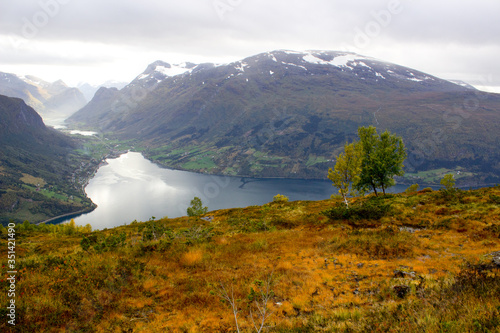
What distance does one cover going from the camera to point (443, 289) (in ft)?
31.6

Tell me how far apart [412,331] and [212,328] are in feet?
22.8

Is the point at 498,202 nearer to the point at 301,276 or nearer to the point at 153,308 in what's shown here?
the point at 301,276

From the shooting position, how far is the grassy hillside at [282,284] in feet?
28.9

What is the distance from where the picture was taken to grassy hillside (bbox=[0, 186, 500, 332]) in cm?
882

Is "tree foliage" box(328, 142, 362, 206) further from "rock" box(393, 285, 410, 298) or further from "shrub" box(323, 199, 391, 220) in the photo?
"rock" box(393, 285, 410, 298)

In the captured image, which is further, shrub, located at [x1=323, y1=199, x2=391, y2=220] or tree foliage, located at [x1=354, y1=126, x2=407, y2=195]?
tree foliage, located at [x1=354, y1=126, x2=407, y2=195]

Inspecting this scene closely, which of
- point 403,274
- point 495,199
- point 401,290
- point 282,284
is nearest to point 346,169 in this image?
point 495,199

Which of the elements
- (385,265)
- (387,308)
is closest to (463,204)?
(385,265)

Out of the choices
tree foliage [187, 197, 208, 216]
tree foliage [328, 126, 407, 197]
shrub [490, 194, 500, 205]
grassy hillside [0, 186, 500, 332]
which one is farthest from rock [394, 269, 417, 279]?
tree foliage [187, 197, 208, 216]

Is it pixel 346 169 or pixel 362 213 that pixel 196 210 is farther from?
pixel 362 213

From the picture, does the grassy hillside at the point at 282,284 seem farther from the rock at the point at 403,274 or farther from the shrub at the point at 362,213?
the shrub at the point at 362,213

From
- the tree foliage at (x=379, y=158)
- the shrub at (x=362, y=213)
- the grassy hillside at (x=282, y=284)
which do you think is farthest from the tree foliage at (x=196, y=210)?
the grassy hillside at (x=282, y=284)

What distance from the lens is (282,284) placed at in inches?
512

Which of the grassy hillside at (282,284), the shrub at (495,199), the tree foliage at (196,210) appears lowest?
the tree foliage at (196,210)
